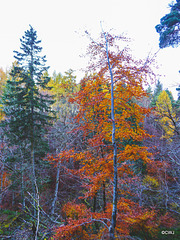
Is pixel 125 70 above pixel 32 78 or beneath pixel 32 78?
beneath

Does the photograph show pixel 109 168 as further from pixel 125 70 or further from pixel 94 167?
pixel 125 70

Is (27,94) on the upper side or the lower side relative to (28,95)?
upper

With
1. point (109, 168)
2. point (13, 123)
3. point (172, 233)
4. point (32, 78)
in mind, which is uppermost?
point (32, 78)

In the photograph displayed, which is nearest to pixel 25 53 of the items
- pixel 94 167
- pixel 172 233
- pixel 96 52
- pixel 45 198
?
pixel 96 52

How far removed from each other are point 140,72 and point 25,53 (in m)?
10.00

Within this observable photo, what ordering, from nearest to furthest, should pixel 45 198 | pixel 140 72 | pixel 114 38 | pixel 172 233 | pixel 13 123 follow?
pixel 140 72 → pixel 114 38 → pixel 172 233 → pixel 13 123 → pixel 45 198

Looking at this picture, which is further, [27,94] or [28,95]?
[27,94]

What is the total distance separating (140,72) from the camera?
4211 millimetres

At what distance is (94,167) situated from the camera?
497 centimetres

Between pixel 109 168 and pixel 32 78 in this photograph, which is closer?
pixel 109 168

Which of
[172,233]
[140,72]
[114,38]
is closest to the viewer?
[140,72]

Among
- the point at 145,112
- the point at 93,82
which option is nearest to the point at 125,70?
the point at 93,82

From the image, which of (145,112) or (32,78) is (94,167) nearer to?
(145,112)

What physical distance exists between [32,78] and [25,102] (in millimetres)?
2006
